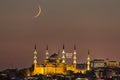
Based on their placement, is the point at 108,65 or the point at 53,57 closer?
the point at 53,57

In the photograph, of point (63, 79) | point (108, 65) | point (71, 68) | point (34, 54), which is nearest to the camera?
point (63, 79)

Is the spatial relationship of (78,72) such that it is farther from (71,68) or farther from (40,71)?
(40,71)

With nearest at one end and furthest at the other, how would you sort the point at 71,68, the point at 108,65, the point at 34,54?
the point at 34,54 < the point at 71,68 < the point at 108,65

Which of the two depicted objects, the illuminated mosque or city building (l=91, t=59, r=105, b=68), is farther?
city building (l=91, t=59, r=105, b=68)

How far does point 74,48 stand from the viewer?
149 m

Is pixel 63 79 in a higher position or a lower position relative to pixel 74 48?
lower

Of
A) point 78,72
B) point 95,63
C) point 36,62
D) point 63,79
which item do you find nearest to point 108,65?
point 95,63

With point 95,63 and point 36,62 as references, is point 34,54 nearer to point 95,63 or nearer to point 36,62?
point 36,62

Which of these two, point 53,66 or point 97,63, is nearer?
point 53,66

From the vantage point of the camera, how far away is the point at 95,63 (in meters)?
189

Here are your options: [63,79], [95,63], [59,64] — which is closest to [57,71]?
[59,64]

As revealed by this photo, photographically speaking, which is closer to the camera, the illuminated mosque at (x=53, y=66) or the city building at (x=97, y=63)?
the illuminated mosque at (x=53, y=66)

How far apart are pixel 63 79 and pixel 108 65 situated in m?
68.4

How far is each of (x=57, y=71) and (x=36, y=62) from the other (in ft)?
25.5
